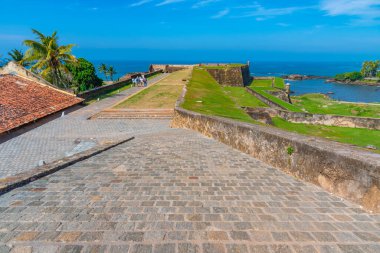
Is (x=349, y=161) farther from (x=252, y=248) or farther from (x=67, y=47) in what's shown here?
(x=67, y=47)

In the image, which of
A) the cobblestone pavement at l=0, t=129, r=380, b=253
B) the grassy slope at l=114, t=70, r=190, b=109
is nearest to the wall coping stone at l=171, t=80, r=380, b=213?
the cobblestone pavement at l=0, t=129, r=380, b=253

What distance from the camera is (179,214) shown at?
4301 mm

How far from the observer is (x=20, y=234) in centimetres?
366

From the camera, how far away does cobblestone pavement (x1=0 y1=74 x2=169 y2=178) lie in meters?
9.09

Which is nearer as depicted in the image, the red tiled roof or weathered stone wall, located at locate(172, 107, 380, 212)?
weathered stone wall, located at locate(172, 107, 380, 212)

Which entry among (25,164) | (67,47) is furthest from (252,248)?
(67,47)

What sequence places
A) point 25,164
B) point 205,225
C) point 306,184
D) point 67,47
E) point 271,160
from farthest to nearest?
1. point 67,47
2. point 25,164
3. point 271,160
4. point 306,184
5. point 205,225

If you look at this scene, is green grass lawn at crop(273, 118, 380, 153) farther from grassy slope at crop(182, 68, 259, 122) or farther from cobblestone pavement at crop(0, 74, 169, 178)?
cobblestone pavement at crop(0, 74, 169, 178)

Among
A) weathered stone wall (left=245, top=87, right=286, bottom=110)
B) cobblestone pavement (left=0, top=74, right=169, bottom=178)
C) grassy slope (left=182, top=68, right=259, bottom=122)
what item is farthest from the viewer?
weathered stone wall (left=245, top=87, right=286, bottom=110)

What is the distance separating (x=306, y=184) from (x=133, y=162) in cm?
423

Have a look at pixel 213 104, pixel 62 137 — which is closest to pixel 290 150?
pixel 62 137

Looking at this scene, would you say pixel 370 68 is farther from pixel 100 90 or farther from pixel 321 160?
pixel 321 160

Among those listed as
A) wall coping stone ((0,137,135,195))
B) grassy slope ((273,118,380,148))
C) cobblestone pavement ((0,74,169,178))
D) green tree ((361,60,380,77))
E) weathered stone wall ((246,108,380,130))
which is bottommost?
grassy slope ((273,118,380,148))

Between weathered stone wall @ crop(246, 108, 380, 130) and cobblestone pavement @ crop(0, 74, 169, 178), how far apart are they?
986 centimetres
